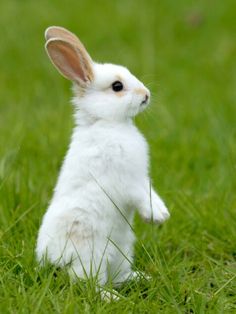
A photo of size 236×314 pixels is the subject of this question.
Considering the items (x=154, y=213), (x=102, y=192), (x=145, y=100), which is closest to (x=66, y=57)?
(x=145, y=100)

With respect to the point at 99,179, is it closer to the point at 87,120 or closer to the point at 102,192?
the point at 102,192

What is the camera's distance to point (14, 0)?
9.96 meters

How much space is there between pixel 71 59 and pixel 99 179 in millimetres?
626

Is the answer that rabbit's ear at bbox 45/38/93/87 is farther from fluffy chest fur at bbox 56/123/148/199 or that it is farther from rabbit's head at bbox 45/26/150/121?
fluffy chest fur at bbox 56/123/148/199

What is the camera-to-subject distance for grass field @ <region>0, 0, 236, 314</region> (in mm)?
3568

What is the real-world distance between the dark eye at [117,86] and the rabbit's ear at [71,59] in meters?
0.12

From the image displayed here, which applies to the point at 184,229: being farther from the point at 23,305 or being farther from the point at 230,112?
the point at 230,112

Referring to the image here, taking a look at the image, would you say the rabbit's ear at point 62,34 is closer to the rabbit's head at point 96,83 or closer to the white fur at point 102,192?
the rabbit's head at point 96,83

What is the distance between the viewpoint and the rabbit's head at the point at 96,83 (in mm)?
3777

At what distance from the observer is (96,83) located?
3836 mm

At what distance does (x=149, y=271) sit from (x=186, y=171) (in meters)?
1.92

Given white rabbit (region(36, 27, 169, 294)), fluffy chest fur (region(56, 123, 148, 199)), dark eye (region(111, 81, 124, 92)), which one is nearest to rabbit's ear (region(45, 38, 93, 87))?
white rabbit (region(36, 27, 169, 294))

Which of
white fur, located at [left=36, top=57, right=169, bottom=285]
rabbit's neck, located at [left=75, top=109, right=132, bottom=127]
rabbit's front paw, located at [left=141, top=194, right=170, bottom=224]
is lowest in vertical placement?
rabbit's front paw, located at [left=141, top=194, right=170, bottom=224]

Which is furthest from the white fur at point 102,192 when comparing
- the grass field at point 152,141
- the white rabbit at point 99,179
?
the grass field at point 152,141
